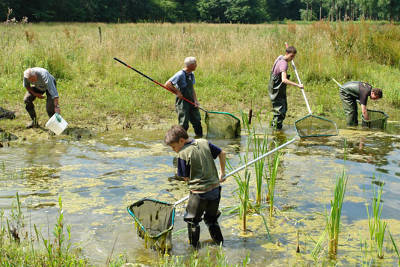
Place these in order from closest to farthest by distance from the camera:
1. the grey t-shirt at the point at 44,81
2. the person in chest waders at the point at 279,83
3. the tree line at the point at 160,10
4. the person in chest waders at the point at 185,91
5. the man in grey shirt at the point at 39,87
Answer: the person in chest waders at the point at 185,91
the man in grey shirt at the point at 39,87
the grey t-shirt at the point at 44,81
the person in chest waders at the point at 279,83
the tree line at the point at 160,10

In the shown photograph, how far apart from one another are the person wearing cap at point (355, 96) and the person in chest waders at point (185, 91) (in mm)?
3381

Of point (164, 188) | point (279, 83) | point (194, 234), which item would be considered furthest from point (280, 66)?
point (194, 234)

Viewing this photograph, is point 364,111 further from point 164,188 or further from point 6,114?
point 6,114

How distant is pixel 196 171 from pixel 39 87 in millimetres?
5543

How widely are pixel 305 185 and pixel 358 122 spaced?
186 inches

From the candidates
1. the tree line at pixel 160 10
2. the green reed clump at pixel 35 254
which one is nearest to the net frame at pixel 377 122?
the green reed clump at pixel 35 254

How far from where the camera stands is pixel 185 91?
7.81 metres

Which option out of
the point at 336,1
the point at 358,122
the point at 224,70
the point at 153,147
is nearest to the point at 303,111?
the point at 358,122

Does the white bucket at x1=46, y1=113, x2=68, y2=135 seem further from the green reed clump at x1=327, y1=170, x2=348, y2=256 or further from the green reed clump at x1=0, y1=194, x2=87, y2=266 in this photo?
the green reed clump at x1=327, y1=170, x2=348, y2=256

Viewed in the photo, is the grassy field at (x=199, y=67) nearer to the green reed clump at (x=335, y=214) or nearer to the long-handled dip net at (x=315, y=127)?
the long-handled dip net at (x=315, y=127)

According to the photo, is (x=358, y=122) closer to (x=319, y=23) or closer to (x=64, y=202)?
(x=319, y=23)

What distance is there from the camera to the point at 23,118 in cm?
952

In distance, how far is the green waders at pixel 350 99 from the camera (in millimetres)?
9203

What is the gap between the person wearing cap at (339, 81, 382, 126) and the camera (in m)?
8.85
